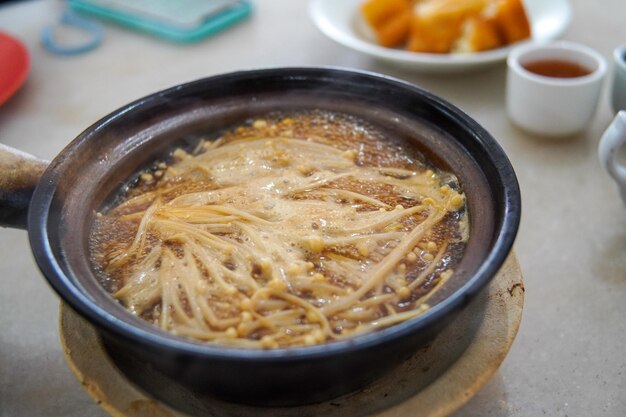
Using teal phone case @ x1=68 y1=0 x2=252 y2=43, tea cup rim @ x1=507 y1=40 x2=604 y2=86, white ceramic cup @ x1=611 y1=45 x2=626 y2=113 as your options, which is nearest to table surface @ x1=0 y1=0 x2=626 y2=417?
teal phone case @ x1=68 y1=0 x2=252 y2=43

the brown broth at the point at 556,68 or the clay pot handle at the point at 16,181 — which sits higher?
the clay pot handle at the point at 16,181

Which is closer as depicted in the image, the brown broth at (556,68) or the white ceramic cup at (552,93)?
the white ceramic cup at (552,93)

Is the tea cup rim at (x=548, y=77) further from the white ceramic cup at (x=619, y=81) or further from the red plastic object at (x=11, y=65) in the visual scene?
the red plastic object at (x=11, y=65)

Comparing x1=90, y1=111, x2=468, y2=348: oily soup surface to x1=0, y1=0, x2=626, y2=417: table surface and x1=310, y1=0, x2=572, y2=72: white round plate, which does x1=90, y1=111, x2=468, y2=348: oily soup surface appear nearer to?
x1=0, y1=0, x2=626, y2=417: table surface

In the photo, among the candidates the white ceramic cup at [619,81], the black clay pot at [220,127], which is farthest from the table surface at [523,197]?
the black clay pot at [220,127]

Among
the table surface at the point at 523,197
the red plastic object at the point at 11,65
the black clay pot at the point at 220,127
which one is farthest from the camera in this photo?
the red plastic object at the point at 11,65

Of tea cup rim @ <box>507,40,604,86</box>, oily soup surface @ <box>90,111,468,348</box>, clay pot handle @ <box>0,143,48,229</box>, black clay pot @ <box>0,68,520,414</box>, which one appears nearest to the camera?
black clay pot @ <box>0,68,520,414</box>
